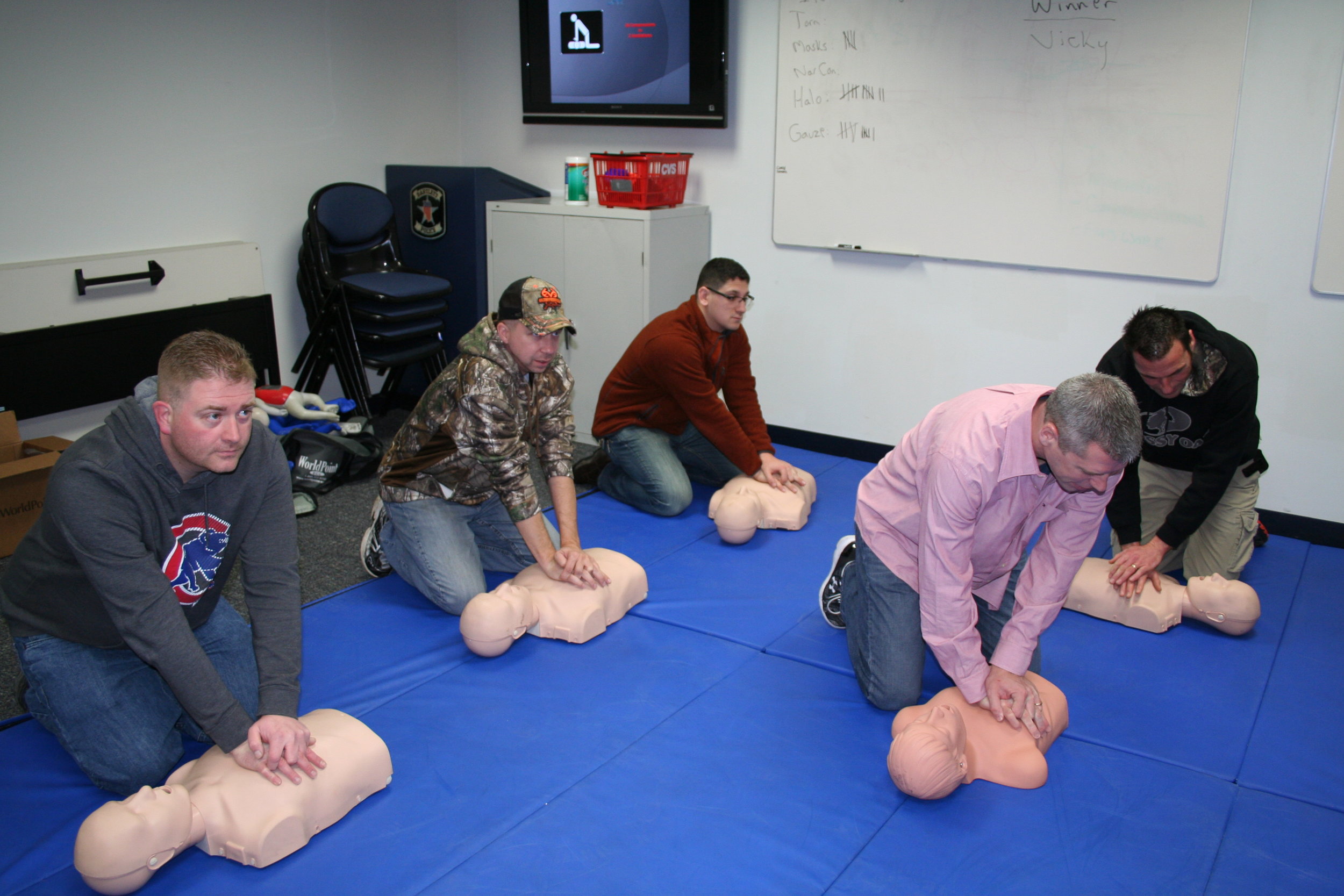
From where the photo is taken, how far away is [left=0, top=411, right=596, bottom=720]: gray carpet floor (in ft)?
8.85

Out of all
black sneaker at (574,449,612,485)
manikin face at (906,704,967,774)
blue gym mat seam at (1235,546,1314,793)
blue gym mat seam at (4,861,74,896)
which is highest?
black sneaker at (574,449,612,485)

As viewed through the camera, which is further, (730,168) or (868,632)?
(730,168)

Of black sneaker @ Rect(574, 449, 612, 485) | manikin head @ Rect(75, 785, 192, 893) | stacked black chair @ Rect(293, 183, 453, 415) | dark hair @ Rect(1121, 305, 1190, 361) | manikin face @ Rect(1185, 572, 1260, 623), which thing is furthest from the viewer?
stacked black chair @ Rect(293, 183, 453, 415)

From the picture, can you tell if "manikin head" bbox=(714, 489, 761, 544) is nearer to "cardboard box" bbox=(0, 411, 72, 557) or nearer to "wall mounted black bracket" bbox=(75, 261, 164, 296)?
"cardboard box" bbox=(0, 411, 72, 557)

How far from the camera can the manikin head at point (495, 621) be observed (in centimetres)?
271

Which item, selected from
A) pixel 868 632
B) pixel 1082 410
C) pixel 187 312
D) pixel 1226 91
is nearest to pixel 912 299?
pixel 1226 91

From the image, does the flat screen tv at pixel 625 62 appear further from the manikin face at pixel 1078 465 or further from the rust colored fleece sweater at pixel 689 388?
the manikin face at pixel 1078 465

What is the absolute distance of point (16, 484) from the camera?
3.38 metres

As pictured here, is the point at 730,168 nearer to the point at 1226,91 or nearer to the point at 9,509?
the point at 1226,91

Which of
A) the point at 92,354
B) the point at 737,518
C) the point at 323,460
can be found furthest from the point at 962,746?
the point at 92,354

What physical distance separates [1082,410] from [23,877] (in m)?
2.23

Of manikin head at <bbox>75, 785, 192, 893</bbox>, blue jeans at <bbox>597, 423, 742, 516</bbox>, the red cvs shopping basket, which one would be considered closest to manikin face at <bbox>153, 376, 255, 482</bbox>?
manikin head at <bbox>75, 785, 192, 893</bbox>

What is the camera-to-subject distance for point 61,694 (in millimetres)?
2127

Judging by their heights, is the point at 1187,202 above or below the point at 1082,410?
above
